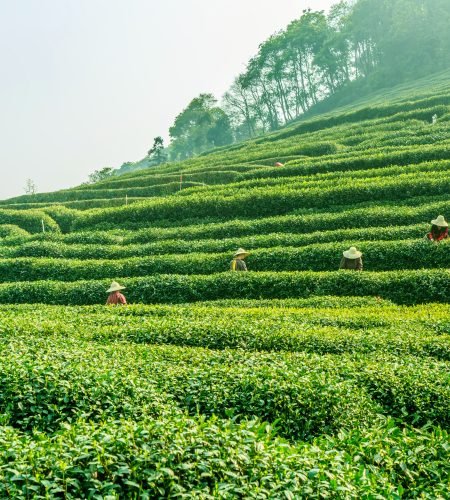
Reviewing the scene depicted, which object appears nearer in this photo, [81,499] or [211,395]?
[81,499]

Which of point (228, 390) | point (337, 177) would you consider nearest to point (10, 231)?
point (337, 177)

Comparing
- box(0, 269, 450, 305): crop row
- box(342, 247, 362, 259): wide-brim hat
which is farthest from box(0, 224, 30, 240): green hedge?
box(342, 247, 362, 259): wide-brim hat

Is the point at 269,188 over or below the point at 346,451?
over

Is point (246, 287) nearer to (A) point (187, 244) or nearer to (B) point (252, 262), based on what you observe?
(B) point (252, 262)

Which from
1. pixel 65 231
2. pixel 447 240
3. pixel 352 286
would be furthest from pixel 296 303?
pixel 65 231

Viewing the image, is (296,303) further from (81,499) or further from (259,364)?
(81,499)

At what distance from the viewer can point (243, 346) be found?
14211mm

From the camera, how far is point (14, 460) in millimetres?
6770

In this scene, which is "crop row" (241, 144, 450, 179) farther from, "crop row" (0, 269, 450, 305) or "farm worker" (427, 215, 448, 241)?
"crop row" (0, 269, 450, 305)

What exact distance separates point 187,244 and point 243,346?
14.8m

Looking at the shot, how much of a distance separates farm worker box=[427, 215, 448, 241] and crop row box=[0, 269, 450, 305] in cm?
244

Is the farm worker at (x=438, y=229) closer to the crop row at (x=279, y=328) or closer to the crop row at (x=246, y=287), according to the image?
the crop row at (x=246, y=287)

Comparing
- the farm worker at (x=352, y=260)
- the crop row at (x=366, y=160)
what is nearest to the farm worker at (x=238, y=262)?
the farm worker at (x=352, y=260)

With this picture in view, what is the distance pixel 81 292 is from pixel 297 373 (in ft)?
51.3
